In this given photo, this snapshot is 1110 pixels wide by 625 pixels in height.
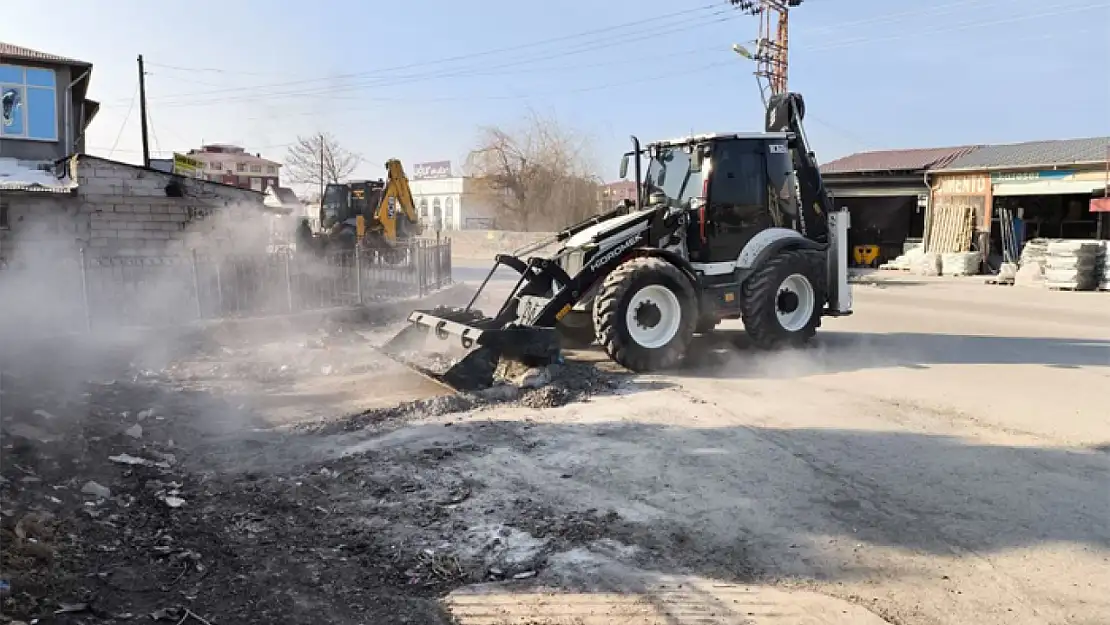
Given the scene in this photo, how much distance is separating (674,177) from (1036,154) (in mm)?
22007

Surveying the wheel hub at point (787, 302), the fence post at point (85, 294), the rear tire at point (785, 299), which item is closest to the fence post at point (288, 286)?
the fence post at point (85, 294)

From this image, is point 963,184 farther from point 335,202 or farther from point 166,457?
point 166,457

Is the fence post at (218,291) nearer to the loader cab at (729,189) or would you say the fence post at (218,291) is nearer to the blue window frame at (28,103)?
the loader cab at (729,189)

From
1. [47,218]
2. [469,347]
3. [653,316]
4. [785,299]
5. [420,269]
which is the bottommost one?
[469,347]

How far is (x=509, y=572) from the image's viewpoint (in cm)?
411

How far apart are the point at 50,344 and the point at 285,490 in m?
6.63

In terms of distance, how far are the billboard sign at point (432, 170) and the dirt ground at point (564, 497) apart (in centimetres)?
7546

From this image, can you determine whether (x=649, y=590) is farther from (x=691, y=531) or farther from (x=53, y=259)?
(x=53, y=259)

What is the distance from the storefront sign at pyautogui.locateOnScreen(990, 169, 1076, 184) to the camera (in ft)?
81.6

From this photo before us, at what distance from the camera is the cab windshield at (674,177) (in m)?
10.3

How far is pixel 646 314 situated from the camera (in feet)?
30.6

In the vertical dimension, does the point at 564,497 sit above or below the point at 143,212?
below

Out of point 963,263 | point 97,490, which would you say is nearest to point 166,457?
point 97,490

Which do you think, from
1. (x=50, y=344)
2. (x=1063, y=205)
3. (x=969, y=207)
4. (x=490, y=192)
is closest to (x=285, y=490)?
(x=50, y=344)
